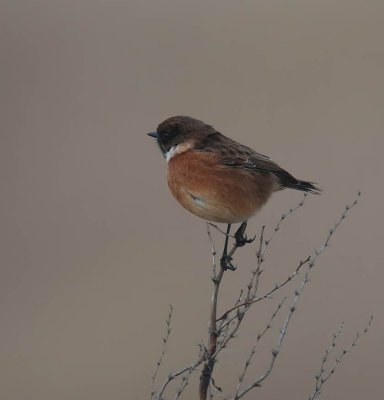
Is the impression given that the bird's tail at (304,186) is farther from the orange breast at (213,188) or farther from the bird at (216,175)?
the orange breast at (213,188)

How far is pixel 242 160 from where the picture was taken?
4.10 meters

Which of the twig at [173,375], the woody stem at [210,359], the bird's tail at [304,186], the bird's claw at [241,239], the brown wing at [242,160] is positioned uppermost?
the brown wing at [242,160]

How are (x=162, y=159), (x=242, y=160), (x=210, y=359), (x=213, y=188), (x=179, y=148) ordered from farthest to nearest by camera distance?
(x=162, y=159)
(x=242, y=160)
(x=179, y=148)
(x=213, y=188)
(x=210, y=359)

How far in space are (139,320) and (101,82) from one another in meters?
6.76

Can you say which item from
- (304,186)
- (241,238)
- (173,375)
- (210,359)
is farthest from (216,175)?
(173,375)

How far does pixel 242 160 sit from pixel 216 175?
277 millimetres

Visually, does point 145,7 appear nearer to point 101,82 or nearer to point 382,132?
point 101,82

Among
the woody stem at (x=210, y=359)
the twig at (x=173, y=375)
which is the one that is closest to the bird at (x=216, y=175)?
the woody stem at (x=210, y=359)

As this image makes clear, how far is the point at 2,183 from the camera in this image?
41.7 feet

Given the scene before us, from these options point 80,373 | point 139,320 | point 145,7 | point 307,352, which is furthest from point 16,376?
point 145,7

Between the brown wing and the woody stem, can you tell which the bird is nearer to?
the brown wing

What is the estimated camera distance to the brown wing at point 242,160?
157 inches

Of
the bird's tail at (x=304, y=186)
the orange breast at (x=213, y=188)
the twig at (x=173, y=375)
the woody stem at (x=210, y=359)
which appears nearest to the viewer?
the twig at (x=173, y=375)

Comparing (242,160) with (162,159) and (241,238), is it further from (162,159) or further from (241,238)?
(162,159)
